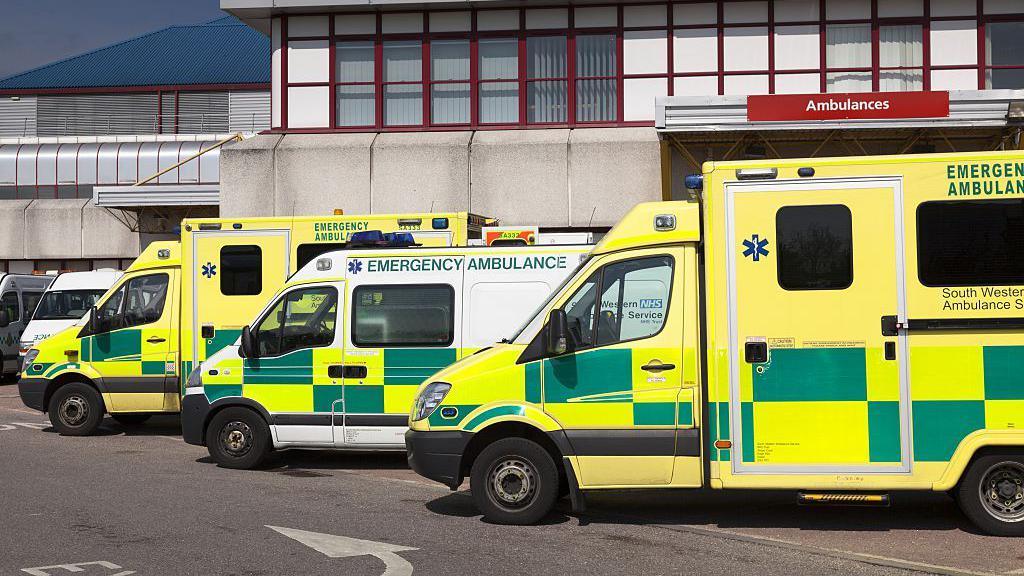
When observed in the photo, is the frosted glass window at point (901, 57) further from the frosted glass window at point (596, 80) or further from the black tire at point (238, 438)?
the black tire at point (238, 438)

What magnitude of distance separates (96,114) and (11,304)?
28673mm

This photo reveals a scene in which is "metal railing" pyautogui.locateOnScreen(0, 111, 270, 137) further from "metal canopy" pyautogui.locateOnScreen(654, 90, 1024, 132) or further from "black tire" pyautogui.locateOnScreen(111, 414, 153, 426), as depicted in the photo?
"black tire" pyautogui.locateOnScreen(111, 414, 153, 426)

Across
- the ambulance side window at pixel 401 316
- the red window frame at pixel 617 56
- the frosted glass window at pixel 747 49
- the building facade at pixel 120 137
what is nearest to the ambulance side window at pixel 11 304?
the red window frame at pixel 617 56

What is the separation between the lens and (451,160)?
75.1 feet

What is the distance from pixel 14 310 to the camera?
72.6 feet

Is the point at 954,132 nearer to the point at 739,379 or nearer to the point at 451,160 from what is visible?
the point at 451,160

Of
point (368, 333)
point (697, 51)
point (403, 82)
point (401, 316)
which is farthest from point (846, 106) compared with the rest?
point (368, 333)

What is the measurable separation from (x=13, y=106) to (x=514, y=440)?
1842 inches

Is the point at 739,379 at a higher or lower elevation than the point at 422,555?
higher

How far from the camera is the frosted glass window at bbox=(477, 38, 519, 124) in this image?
77.8 ft

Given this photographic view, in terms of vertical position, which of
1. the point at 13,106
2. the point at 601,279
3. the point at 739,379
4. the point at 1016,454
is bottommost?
the point at 1016,454

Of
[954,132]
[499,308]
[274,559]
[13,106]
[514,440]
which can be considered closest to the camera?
[274,559]

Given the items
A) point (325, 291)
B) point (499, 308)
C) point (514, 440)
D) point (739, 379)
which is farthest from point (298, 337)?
point (739, 379)

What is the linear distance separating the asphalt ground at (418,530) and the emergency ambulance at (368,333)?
23.1 inches
